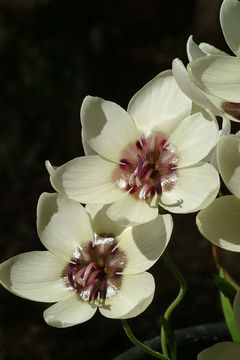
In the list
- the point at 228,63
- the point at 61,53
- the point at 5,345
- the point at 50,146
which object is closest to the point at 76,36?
the point at 61,53

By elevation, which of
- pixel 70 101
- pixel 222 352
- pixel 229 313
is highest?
pixel 222 352

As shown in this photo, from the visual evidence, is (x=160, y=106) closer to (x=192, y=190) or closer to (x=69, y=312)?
(x=192, y=190)

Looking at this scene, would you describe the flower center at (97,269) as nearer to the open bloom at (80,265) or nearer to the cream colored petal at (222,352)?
the open bloom at (80,265)

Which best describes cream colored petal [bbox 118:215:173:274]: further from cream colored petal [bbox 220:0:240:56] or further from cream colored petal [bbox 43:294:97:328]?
cream colored petal [bbox 220:0:240:56]

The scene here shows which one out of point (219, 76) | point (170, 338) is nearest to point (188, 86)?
point (219, 76)

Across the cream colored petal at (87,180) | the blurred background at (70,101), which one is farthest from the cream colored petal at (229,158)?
the blurred background at (70,101)

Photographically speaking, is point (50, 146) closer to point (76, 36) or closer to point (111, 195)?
point (76, 36)
